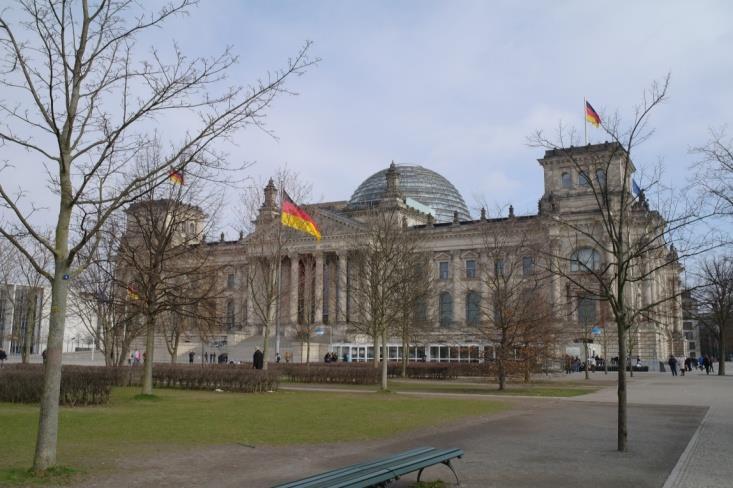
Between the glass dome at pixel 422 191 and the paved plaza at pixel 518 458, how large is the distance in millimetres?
89704

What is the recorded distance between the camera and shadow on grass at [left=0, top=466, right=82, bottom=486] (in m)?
9.57

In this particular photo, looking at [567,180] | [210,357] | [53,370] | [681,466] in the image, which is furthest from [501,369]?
[567,180]

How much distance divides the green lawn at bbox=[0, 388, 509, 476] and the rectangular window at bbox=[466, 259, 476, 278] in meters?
62.2

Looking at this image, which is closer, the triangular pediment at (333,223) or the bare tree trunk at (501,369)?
the bare tree trunk at (501,369)

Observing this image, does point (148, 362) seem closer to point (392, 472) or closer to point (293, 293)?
point (392, 472)

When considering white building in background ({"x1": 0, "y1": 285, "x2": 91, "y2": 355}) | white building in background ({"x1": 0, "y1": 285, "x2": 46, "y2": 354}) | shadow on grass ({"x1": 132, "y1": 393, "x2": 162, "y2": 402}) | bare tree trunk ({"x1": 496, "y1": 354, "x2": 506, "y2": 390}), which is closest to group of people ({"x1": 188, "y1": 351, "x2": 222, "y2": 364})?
white building in background ({"x1": 0, "y1": 285, "x2": 91, "y2": 355})

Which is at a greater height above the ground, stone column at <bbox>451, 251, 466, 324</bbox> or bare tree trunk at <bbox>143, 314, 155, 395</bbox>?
stone column at <bbox>451, 251, 466, 324</bbox>

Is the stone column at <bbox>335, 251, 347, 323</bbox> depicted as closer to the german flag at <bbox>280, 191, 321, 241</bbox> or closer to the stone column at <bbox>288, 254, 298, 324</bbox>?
the stone column at <bbox>288, 254, 298, 324</bbox>

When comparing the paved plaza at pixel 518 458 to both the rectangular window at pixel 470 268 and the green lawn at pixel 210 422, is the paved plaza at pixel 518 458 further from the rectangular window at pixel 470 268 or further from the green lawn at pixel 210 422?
the rectangular window at pixel 470 268

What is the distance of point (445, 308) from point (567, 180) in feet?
75.0

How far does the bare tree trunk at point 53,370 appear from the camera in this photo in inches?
396

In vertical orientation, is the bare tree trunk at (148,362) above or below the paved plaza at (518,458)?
above

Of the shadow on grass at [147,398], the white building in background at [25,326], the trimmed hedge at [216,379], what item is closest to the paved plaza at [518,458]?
the shadow on grass at [147,398]

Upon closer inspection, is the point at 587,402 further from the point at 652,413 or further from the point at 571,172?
the point at 571,172
